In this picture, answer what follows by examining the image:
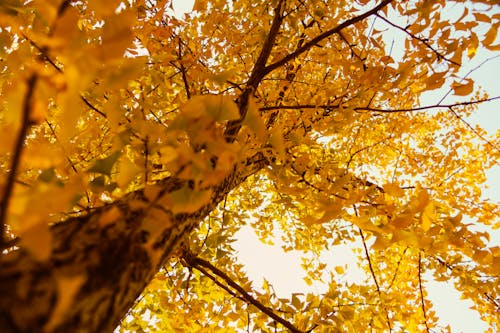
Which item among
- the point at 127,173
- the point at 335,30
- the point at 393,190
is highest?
the point at 335,30

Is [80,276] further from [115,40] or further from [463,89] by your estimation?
[463,89]

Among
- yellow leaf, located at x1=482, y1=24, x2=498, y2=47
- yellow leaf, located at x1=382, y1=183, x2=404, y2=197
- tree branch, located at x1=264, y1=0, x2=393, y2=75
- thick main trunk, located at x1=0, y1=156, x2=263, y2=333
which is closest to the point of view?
thick main trunk, located at x1=0, y1=156, x2=263, y2=333

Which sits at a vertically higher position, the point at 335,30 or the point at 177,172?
the point at 335,30

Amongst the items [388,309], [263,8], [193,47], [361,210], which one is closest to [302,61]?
[263,8]

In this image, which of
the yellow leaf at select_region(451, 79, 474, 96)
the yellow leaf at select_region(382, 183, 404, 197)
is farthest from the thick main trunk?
the yellow leaf at select_region(451, 79, 474, 96)

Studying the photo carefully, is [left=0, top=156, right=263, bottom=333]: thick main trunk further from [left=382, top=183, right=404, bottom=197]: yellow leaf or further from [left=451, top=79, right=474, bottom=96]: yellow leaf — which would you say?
[left=451, top=79, right=474, bottom=96]: yellow leaf

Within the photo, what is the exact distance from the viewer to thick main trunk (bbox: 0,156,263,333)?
53cm

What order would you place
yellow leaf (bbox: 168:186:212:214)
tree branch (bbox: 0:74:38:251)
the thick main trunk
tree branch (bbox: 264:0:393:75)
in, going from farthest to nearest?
tree branch (bbox: 264:0:393:75) → yellow leaf (bbox: 168:186:212:214) → the thick main trunk → tree branch (bbox: 0:74:38:251)

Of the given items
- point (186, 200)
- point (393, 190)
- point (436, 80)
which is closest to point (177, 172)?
point (186, 200)

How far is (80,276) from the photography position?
0.58 m

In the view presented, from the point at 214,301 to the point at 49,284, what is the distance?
234cm

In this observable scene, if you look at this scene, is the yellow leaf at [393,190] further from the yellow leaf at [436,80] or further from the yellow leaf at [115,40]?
the yellow leaf at [115,40]

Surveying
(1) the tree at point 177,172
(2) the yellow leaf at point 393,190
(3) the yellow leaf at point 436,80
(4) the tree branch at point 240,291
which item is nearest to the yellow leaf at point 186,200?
(1) the tree at point 177,172

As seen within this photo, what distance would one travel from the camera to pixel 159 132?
91 cm
